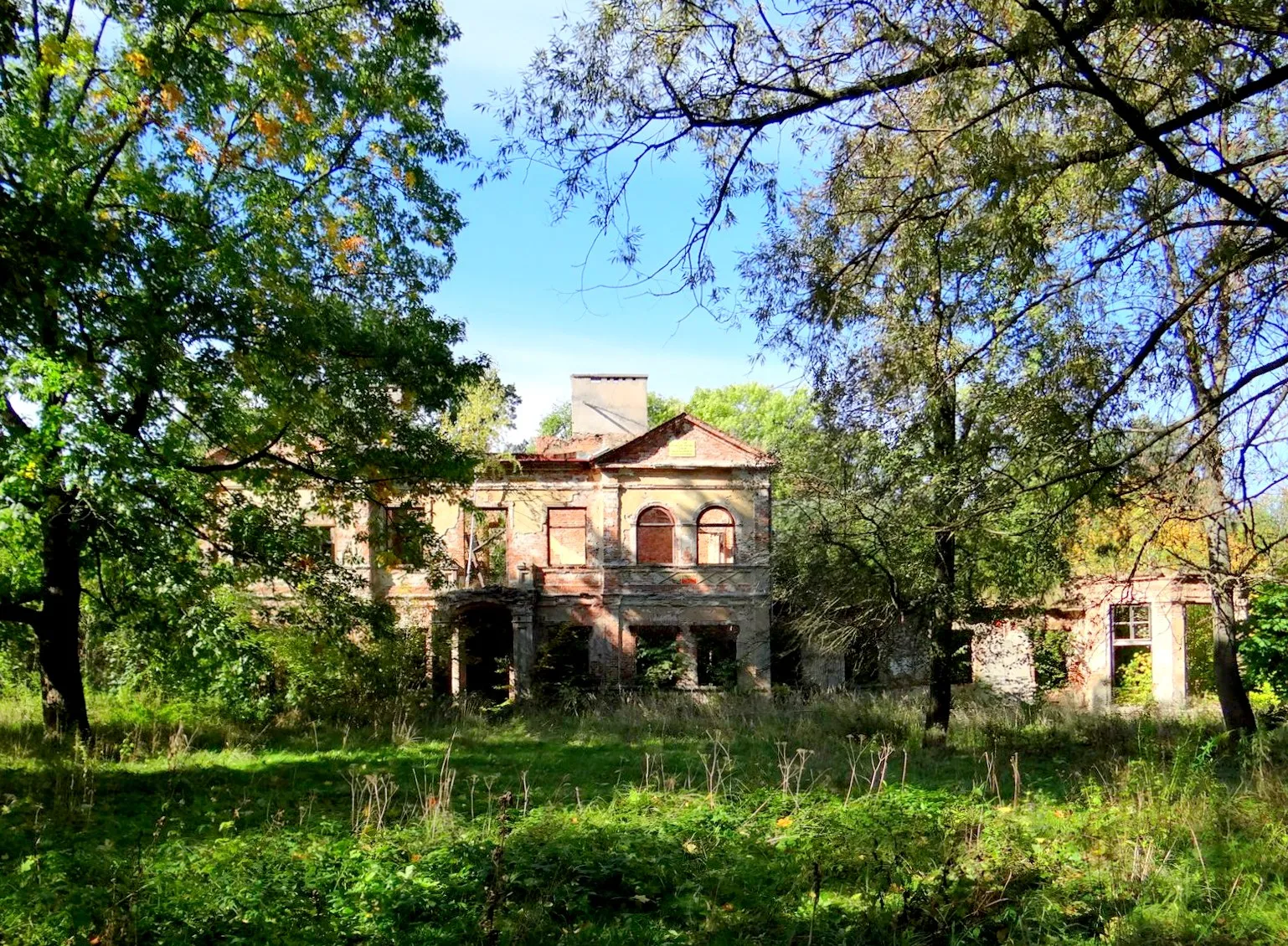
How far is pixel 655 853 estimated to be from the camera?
622 centimetres

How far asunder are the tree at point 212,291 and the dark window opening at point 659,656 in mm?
11978

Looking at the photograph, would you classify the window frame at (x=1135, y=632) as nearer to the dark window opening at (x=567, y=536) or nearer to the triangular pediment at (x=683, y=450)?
the triangular pediment at (x=683, y=450)

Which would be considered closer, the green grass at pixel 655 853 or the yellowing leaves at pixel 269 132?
the green grass at pixel 655 853

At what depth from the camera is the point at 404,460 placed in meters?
13.0

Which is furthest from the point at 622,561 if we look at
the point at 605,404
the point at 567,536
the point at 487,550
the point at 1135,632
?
the point at 1135,632

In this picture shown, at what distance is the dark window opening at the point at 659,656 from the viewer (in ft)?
78.8

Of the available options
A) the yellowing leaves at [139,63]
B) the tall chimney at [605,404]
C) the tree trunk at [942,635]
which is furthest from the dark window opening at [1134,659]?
the yellowing leaves at [139,63]

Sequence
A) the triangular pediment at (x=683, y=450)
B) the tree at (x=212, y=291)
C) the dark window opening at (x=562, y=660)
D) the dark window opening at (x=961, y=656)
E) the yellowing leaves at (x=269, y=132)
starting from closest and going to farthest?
1. the tree at (x=212, y=291)
2. the yellowing leaves at (x=269, y=132)
3. the dark window opening at (x=961, y=656)
4. the dark window opening at (x=562, y=660)
5. the triangular pediment at (x=683, y=450)

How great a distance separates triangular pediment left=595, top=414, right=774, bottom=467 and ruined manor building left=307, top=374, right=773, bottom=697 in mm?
34

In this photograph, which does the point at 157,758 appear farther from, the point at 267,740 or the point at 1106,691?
the point at 1106,691

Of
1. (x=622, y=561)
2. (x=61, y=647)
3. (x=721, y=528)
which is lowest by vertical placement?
(x=61, y=647)

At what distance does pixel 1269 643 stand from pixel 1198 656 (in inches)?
361

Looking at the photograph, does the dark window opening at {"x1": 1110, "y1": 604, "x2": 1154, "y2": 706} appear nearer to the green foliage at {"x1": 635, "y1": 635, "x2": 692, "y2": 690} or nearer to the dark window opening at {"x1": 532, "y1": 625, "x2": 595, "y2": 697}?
the green foliage at {"x1": 635, "y1": 635, "x2": 692, "y2": 690}

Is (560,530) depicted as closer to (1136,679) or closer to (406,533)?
(406,533)
